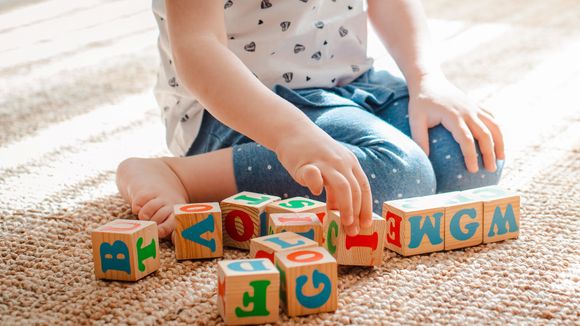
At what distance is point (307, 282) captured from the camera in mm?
733

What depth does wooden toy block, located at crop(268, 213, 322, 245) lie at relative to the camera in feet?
2.77

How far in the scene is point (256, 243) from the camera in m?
0.81

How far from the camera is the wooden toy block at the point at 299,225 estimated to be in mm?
843

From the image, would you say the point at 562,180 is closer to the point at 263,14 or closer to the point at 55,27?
the point at 263,14

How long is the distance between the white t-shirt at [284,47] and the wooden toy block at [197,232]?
267 mm

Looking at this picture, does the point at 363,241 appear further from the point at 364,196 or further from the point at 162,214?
the point at 162,214

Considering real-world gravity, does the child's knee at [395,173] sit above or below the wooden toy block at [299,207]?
above

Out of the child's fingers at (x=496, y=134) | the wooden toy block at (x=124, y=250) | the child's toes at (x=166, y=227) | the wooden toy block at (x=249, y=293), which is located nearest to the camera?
the wooden toy block at (x=249, y=293)

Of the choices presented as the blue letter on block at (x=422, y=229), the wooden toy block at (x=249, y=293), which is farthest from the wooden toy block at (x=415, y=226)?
the wooden toy block at (x=249, y=293)

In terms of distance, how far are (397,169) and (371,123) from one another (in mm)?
93

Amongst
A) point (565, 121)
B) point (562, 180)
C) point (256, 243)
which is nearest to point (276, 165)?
point (256, 243)

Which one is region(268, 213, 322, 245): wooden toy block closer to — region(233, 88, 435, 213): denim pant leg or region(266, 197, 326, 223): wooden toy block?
region(266, 197, 326, 223): wooden toy block

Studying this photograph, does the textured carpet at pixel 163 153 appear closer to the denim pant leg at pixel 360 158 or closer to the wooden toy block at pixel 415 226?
the wooden toy block at pixel 415 226

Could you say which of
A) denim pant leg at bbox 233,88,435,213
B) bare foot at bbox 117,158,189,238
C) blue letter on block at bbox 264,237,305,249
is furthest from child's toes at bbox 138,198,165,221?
blue letter on block at bbox 264,237,305,249
